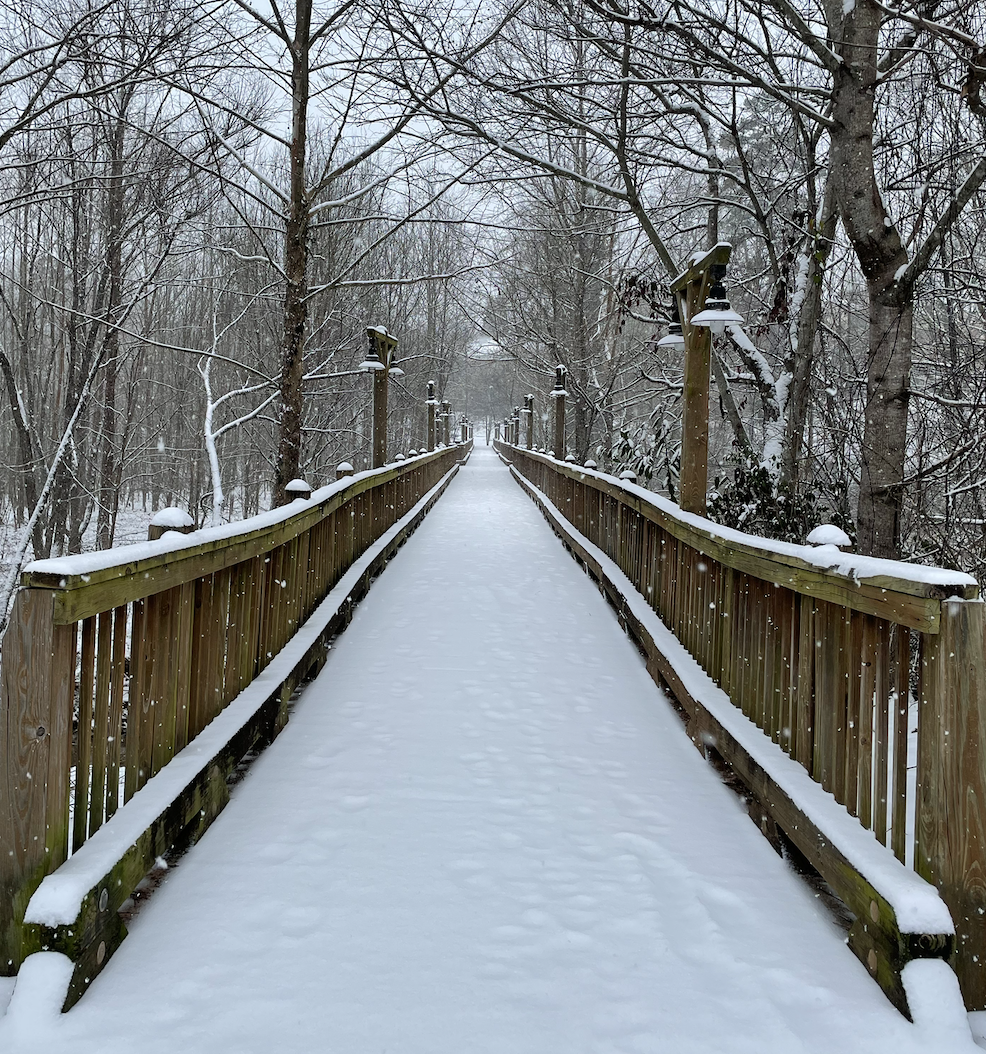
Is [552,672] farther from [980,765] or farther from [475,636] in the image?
[980,765]

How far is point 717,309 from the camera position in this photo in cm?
525

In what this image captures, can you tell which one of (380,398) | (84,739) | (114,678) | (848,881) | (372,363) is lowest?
(848,881)

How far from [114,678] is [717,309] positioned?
419 cm

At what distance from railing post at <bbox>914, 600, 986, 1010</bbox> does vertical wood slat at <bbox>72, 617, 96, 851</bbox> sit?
2.27m

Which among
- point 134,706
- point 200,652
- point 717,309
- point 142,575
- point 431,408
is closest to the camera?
point 142,575

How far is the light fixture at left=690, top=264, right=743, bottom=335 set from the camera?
5156 millimetres

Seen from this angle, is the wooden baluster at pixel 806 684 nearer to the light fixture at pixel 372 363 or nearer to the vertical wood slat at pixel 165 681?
the vertical wood slat at pixel 165 681

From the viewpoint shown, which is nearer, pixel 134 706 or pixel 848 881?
pixel 848 881

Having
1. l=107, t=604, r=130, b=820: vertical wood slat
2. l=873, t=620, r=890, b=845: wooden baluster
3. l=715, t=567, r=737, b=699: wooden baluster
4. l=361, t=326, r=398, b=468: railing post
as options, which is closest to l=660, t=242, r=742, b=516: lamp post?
l=715, t=567, r=737, b=699: wooden baluster

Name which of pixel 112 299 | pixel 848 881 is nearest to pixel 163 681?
pixel 848 881

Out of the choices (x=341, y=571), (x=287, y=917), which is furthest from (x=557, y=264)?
(x=287, y=917)

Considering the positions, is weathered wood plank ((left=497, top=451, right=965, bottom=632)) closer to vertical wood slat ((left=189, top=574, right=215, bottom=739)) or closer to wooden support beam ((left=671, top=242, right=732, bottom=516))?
wooden support beam ((left=671, top=242, right=732, bottom=516))

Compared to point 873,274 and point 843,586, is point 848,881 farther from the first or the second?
point 873,274

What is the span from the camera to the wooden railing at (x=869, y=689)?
2068mm
